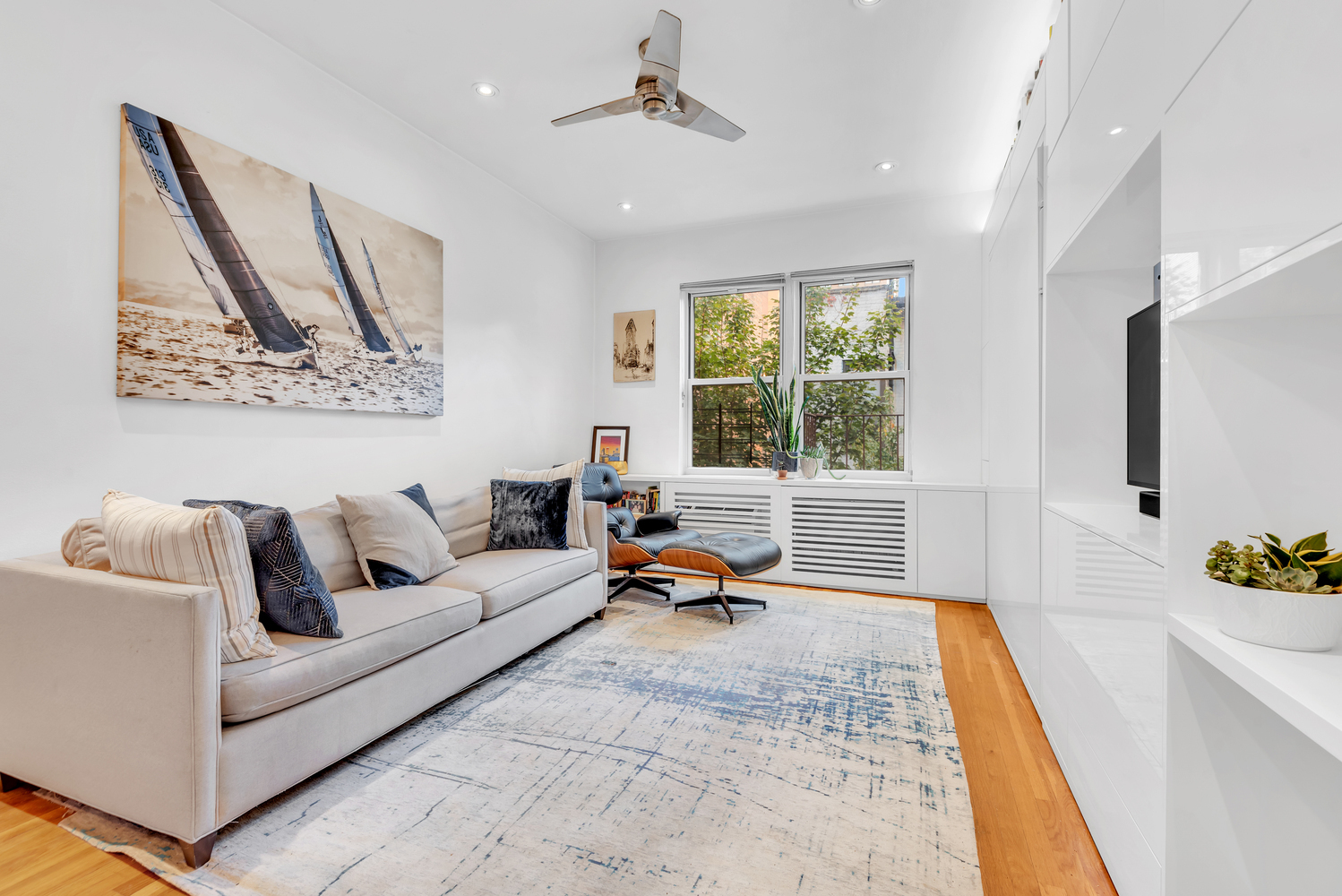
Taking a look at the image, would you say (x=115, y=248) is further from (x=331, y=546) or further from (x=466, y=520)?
(x=466, y=520)

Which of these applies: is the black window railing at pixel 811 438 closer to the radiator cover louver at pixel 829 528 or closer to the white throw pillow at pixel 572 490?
the radiator cover louver at pixel 829 528

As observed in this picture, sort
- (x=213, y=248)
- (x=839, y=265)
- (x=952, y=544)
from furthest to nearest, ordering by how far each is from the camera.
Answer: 1. (x=839, y=265)
2. (x=952, y=544)
3. (x=213, y=248)

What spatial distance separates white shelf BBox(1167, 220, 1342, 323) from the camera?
75cm

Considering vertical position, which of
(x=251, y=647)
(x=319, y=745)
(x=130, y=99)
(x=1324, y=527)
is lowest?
(x=319, y=745)

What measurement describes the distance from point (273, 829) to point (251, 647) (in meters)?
0.46

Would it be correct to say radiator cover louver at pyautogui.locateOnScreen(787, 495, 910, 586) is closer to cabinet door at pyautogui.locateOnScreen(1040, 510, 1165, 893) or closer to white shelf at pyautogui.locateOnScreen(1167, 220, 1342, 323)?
cabinet door at pyautogui.locateOnScreen(1040, 510, 1165, 893)

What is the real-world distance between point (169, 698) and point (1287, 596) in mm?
2150

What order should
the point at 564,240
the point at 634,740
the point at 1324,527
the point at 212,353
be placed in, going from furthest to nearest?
the point at 564,240, the point at 212,353, the point at 634,740, the point at 1324,527

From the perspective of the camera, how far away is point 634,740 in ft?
6.68

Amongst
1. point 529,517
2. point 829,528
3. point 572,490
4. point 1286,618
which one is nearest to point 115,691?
point 529,517

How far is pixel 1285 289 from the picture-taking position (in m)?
0.87

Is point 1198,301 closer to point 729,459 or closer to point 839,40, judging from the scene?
point 839,40

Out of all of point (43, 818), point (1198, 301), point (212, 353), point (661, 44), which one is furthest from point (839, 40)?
point (43, 818)

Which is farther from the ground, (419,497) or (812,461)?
(812,461)
